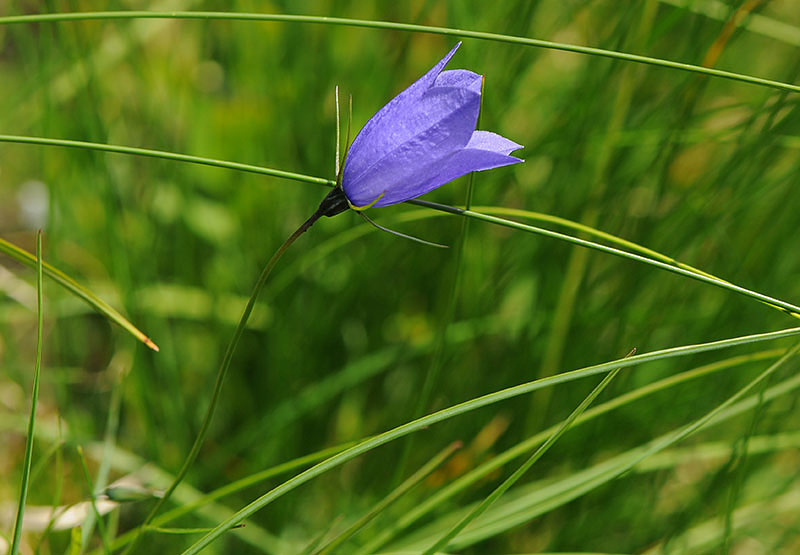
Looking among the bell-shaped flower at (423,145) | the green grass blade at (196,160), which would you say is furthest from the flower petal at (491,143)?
the green grass blade at (196,160)

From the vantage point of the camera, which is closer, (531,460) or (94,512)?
(531,460)

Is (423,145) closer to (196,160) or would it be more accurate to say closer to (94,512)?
(196,160)

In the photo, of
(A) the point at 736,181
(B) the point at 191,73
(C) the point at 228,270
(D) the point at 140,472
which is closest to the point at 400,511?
(D) the point at 140,472

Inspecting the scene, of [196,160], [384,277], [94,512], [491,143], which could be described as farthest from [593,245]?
[384,277]

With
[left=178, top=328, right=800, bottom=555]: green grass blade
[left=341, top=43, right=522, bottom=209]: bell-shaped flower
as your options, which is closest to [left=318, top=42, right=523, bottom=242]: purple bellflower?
[left=341, top=43, right=522, bottom=209]: bell-shaped flower

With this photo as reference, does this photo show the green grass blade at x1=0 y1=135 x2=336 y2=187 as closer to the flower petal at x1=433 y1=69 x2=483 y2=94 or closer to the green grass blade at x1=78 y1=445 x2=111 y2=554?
the flower petal at x1=433 y1=69 x2=483 y2=94

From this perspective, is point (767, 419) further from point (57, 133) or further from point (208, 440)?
point (57, 133)

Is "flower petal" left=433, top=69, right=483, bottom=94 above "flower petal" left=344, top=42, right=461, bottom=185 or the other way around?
above
